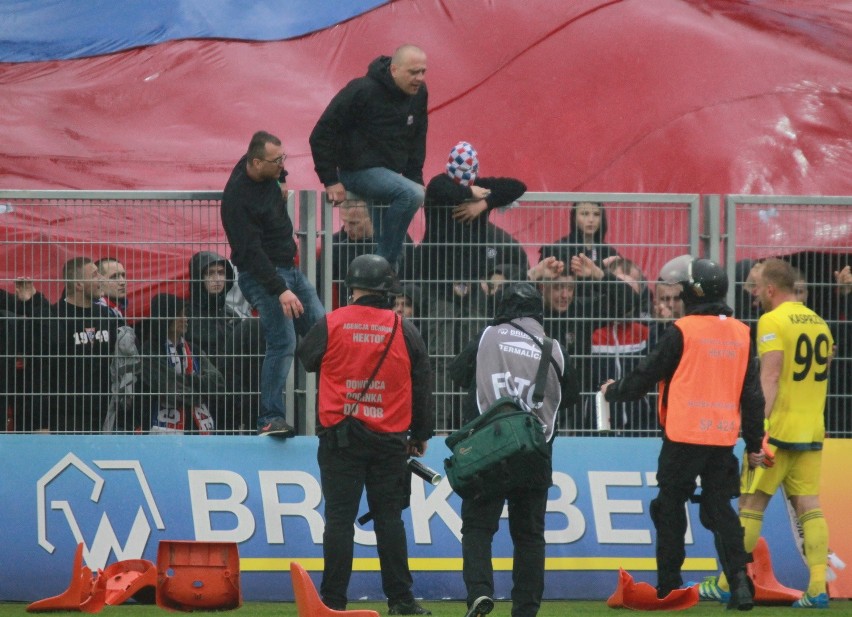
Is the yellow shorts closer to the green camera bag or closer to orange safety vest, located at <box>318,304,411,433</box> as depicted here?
the green camera bag

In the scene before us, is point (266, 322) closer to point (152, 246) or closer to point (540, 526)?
point (152, 246)

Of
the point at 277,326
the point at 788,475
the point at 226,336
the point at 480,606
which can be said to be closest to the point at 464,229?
the point at 277,326

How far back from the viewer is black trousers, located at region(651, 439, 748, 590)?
904 cm

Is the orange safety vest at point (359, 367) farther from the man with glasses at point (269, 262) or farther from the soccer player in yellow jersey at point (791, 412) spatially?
the soccer player in yellow jersey at point (791, 412)

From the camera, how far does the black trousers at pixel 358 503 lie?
8422 mm

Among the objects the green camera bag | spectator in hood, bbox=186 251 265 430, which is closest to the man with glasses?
spectator in hood, bbox=186 251 265 430

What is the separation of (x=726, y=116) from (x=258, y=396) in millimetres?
6681

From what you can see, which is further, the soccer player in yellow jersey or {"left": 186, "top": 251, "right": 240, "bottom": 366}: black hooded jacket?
{"left": 186, "top": 251, "right": 240, "bottom": 366}: black hooded jacket

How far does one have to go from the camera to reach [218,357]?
10141mm

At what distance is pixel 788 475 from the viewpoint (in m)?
9.94

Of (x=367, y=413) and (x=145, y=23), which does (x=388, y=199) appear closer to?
(x=367, y=413)

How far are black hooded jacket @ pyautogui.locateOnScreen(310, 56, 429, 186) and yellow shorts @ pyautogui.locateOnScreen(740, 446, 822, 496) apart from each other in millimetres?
3134

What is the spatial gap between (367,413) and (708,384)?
2.11 m

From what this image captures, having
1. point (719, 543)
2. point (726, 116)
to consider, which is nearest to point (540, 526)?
point (719, 543)
